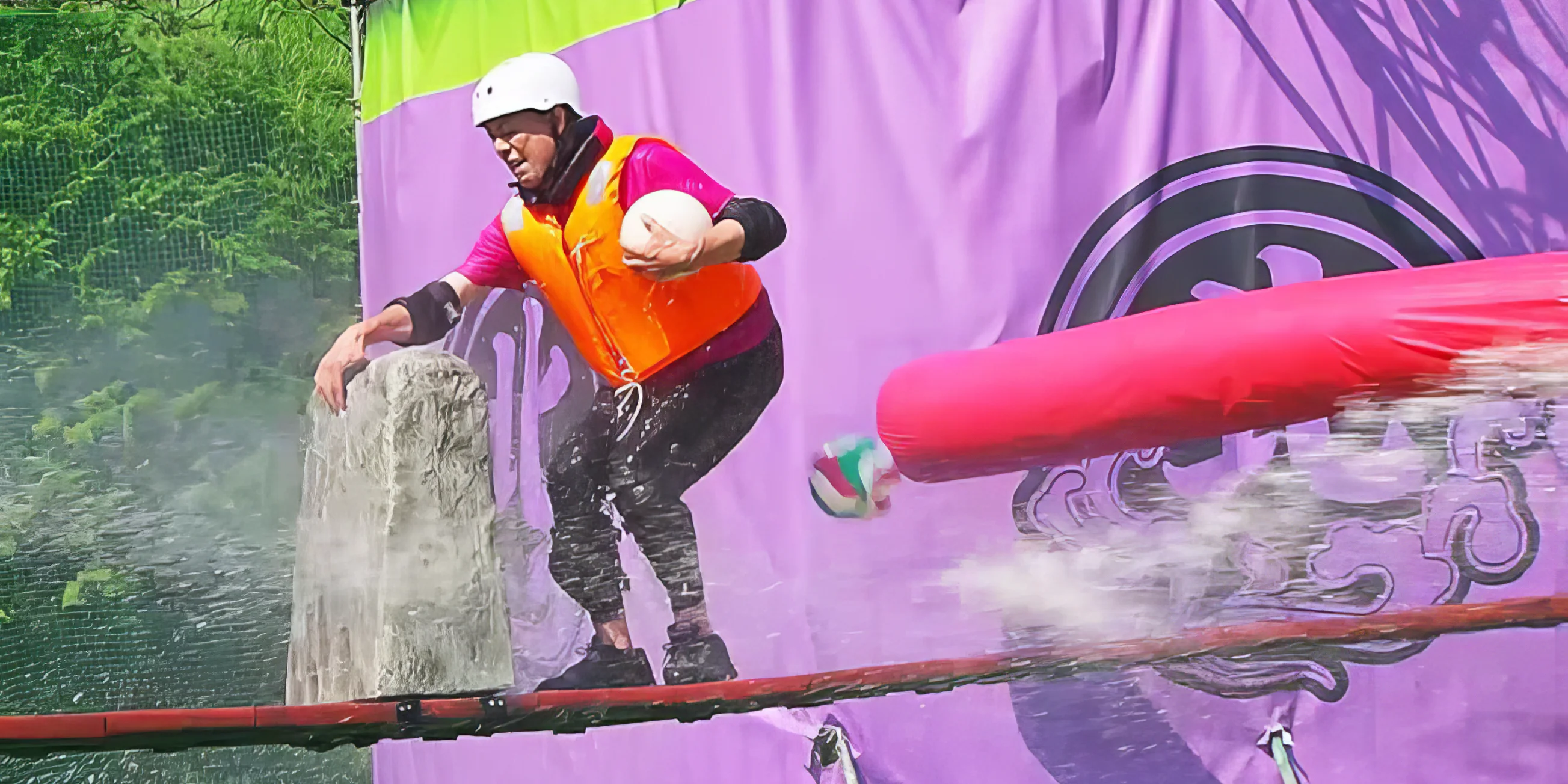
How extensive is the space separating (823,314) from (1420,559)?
0.98 meters

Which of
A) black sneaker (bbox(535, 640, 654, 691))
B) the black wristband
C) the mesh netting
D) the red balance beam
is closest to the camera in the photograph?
the red balance beam

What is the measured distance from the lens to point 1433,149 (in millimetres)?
1940

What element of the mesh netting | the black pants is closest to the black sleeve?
the black pants

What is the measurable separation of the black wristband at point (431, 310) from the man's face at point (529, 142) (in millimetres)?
269

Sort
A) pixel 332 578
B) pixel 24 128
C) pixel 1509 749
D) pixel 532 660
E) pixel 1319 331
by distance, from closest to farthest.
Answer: pixel 1319 331
pixel 1509 749
pixel 332 578
pixel 532 660
pixel 24 128

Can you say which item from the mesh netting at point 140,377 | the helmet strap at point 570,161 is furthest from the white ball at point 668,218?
the mesh netting at point 140,377

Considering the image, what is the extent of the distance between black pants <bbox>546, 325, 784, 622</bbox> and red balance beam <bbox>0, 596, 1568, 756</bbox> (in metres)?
0.56

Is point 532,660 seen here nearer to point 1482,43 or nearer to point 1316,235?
point 1316,235

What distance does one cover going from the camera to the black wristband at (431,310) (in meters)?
2.35

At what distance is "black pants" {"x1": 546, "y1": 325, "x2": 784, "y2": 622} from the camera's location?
2158 mm

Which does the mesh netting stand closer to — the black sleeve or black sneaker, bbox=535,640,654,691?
black sneaker, bbox=535,640,654,691

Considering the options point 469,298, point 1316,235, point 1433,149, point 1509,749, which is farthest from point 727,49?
point 1509,749

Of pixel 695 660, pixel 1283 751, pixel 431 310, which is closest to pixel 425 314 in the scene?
pixel 431 310

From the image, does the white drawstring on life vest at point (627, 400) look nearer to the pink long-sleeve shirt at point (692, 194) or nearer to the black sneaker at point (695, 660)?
the pink long-sleeve shirt at point (692, 194)
